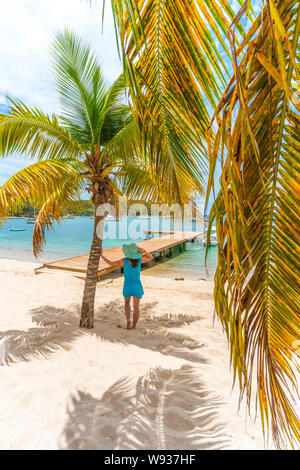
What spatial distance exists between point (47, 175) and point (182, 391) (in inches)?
145

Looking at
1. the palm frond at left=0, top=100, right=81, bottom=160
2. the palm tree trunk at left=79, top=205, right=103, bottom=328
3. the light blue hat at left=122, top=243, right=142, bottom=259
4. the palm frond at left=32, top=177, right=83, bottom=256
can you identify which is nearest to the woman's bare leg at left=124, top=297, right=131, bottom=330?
the palm tree trunk at left=79, top=205, right=103, bottom=328

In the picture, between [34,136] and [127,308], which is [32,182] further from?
[127,308]

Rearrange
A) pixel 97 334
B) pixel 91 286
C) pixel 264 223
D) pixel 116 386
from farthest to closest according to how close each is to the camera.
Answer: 1. pixel 91 286
2. pixel 97 334
3. pixel 116 386
4. pixel 264 223

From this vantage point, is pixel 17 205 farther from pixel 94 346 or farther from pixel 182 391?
pixel 182 391

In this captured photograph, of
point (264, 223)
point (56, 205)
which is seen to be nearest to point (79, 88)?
point (56, 205)

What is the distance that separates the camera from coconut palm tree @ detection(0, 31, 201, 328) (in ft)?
12.3

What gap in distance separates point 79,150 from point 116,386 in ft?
12.9

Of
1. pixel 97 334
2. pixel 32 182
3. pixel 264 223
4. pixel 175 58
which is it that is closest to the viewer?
pixel 264 223

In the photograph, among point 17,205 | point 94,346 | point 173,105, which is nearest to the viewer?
point 173,105

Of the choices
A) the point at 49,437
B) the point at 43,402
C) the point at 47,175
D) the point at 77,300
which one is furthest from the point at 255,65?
the point at 77,300

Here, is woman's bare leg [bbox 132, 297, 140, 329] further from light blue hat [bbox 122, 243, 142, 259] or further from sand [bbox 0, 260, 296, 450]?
light blue hat [bbox 122, 243, 142, 259]

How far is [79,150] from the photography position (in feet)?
14.6

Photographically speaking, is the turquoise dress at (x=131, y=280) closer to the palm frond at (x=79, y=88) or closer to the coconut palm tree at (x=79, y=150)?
the coconut palm tree at (x=79, y=150)
